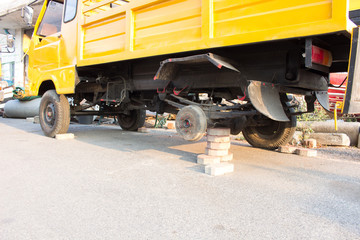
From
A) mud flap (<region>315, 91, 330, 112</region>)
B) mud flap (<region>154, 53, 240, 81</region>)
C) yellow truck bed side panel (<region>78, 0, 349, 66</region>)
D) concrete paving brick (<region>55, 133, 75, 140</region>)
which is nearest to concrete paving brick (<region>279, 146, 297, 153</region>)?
mud flap (<region>315, 91, 330, 112</region>)

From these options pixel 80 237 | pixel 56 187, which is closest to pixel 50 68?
pixel 56 187

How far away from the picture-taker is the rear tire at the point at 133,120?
673cm

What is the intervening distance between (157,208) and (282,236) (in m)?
0.89

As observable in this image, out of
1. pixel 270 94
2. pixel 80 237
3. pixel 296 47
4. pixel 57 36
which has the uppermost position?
pixel 57 36

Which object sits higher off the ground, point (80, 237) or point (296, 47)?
point (296, 47)

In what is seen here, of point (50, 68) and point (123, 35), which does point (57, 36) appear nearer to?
point (50, 68)

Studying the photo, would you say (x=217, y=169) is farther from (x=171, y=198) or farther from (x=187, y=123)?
(x=171, y=198)

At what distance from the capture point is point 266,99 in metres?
2.69

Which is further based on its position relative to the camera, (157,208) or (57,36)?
(57,36)

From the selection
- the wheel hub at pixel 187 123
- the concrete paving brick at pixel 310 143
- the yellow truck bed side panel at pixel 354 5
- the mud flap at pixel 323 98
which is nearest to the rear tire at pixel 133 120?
the wheel hub at pixel 187 123

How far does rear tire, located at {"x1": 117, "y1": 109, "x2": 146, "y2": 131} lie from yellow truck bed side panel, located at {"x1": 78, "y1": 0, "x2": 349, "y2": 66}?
2.63 metres

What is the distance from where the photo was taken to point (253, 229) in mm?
1684

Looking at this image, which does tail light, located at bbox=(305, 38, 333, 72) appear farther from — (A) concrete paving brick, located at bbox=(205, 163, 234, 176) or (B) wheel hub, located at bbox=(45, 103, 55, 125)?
(B) wheel hub, located at bbox=(45, 103, 55, 125)

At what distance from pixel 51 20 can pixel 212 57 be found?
4673mm
